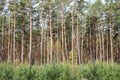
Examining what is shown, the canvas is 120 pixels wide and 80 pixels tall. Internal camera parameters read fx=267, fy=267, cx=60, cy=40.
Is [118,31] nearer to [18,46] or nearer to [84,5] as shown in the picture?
[84,5]

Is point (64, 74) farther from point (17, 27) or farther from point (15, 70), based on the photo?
point (17, 27)

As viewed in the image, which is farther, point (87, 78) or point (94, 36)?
point (94, 36)

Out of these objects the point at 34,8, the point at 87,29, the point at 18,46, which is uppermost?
the point at 34,8

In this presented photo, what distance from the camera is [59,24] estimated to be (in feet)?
184

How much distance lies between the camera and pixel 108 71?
18.4 metres

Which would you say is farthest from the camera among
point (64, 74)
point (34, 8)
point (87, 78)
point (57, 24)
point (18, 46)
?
point (18, 46)

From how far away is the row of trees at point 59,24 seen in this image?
48.0 meters

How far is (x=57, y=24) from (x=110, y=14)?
10.9 metres

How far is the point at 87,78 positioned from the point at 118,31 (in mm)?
43249

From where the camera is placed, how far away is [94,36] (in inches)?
2445

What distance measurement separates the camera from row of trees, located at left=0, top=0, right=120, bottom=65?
158 ft

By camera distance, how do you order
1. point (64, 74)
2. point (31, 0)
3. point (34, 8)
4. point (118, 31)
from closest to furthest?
point (64, 74) → point (31, 0) → point (34, 8) → point (118, 31)

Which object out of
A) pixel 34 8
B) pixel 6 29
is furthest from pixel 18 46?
pixel 34 8

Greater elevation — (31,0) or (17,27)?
(31,0)
